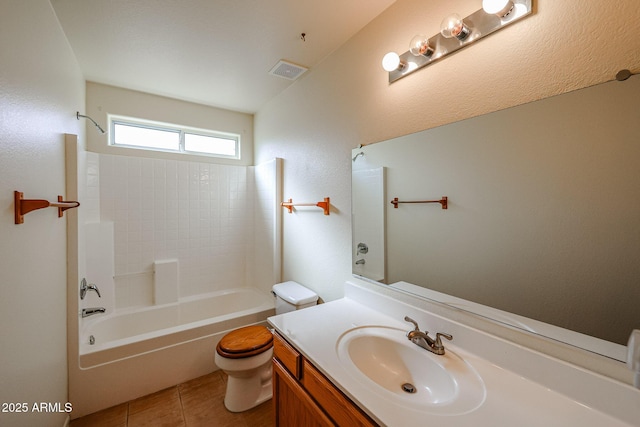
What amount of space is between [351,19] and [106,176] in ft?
8.48

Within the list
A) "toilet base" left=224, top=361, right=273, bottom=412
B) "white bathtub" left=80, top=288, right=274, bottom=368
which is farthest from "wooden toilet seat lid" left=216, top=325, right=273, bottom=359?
"white bathtub" left=80, top=288, right=274, bottom=368

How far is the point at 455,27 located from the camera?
3.59ft

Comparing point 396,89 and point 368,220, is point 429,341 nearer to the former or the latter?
point 368,220

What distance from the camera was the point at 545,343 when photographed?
0.90 meters

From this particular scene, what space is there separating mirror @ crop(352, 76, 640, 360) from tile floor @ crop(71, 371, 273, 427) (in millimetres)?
1483

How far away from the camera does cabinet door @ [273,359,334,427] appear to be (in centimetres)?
101

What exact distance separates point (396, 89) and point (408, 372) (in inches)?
55.9

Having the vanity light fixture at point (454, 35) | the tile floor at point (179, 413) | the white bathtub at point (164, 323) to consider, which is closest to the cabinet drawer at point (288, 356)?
the tile floor at point (179, 413)

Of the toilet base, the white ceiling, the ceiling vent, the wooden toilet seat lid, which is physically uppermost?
the white ceiling

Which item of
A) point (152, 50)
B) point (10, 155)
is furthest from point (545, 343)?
point (152, 50)

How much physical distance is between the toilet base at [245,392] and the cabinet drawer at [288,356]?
781 mm

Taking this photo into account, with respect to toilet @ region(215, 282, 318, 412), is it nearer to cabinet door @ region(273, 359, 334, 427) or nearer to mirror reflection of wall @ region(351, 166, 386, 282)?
cabinet door @ region(273, 359, 334, 427)

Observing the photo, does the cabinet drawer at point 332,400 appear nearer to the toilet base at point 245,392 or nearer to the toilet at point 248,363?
the toilet at point 248,363

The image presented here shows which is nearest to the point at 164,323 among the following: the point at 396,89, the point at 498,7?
the point at 396,89
